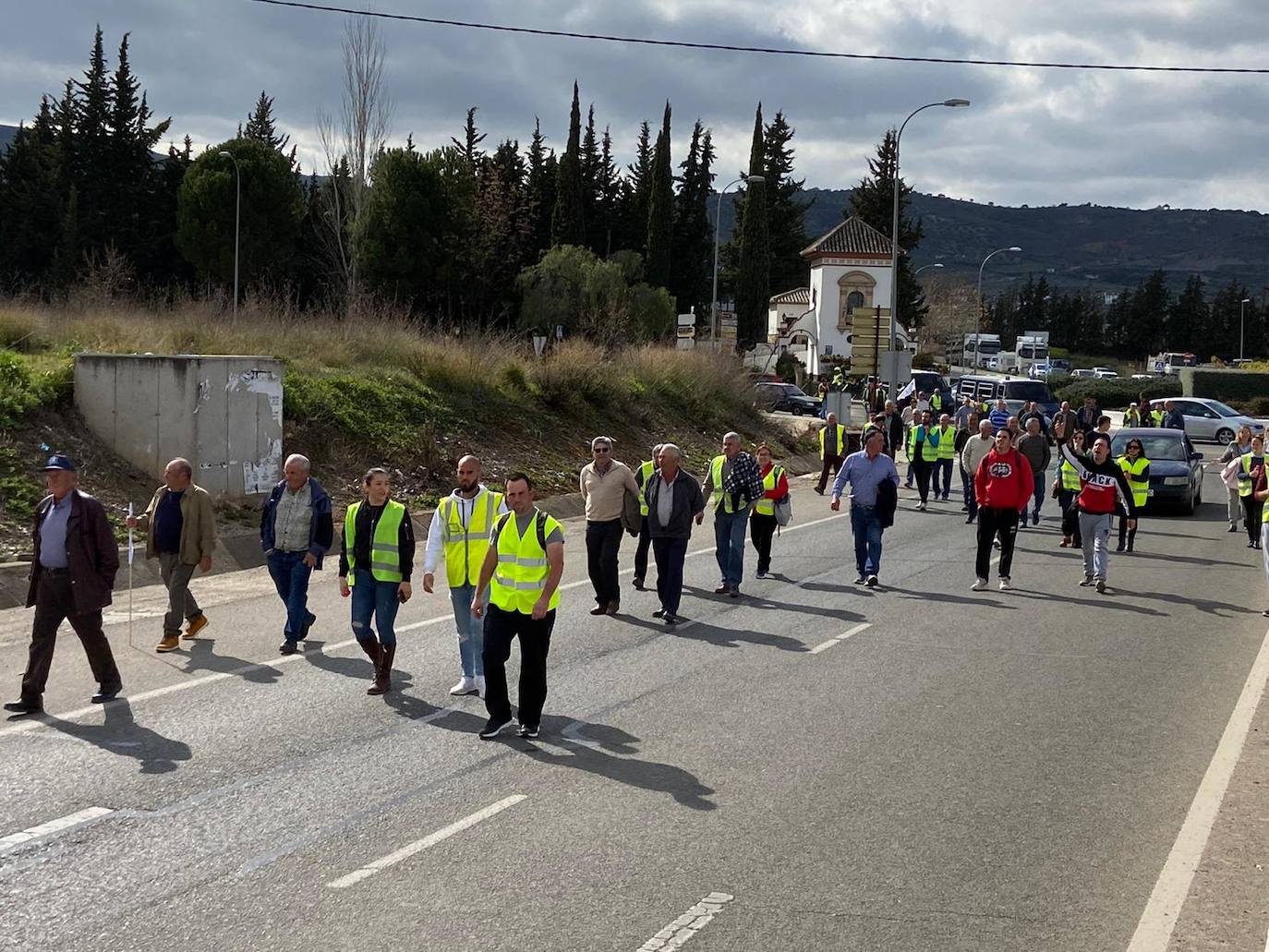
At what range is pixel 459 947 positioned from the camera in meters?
5.57

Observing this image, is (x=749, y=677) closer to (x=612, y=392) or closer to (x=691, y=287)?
(x=612, y=392)

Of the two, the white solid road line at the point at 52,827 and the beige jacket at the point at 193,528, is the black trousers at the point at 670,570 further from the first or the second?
the white solid road line at the point at 52,827

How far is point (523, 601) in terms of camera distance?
8773 mm

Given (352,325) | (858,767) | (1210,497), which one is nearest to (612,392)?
(352,325)

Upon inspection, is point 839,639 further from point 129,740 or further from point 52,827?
point 52,827

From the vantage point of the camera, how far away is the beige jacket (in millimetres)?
12148

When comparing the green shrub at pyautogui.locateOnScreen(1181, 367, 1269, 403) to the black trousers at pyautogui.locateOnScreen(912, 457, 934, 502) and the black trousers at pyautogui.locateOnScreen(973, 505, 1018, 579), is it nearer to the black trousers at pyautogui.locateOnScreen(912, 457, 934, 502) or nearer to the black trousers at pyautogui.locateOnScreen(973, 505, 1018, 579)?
the black trousers at pyautogui.locateOnScreen(912, 457, 934, 502)

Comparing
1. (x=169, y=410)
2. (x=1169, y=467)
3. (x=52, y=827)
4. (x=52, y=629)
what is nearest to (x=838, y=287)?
(x=1169, y=467)

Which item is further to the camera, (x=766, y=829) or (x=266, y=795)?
(x=266, y=795)

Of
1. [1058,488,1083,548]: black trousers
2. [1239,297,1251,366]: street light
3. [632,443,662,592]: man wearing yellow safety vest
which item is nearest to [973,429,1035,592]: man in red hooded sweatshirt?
[632,443,662,592]: man wearing yellow safety vest

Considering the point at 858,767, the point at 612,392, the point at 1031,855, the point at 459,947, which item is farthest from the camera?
the point at 612,392

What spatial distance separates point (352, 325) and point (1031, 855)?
80.0 feet

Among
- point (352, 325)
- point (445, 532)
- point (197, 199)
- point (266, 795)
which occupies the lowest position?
point (266, 795)

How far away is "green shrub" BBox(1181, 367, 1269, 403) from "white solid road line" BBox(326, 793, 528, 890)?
70309 millimetres
